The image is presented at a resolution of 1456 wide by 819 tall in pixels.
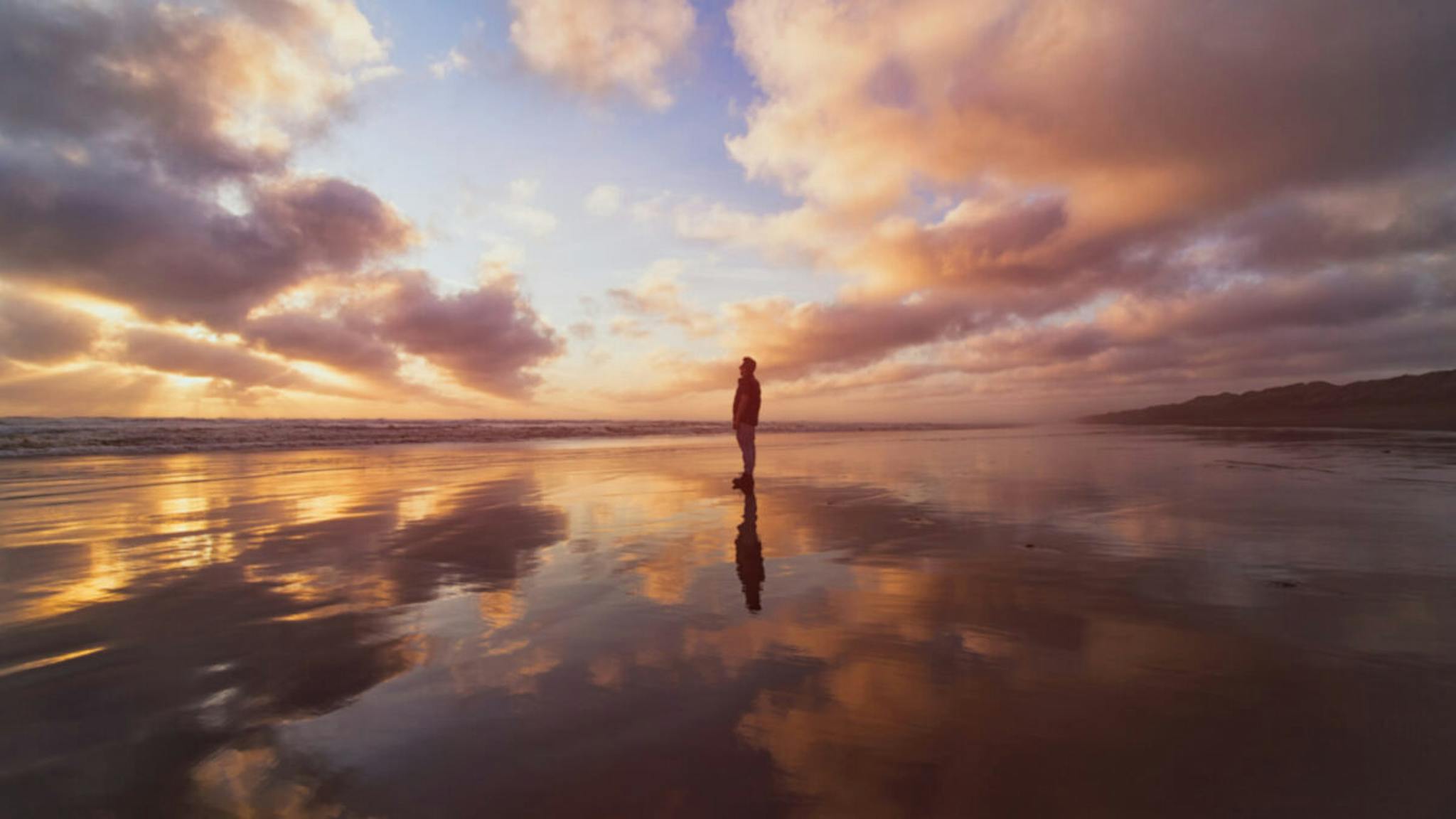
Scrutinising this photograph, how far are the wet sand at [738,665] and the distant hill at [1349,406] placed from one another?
149 ft

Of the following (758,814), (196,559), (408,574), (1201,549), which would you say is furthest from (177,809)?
(1201,549)

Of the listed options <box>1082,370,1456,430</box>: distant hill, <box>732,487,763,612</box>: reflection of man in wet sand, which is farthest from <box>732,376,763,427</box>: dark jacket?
<box>1082,370,1456,430</box>: distant hill

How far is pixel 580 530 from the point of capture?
7.20 metres

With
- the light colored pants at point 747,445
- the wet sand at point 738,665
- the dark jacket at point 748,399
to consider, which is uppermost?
the dark jacket at point 748,399

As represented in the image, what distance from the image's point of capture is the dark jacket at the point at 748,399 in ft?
40.9

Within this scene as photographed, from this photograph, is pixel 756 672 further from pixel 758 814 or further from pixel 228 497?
pixel 228 497

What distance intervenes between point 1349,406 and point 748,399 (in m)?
67.0

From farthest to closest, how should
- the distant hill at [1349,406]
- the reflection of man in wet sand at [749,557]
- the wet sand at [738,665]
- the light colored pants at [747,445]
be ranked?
the distant hill at [1349,406], the light colored pants at [747,445], the reflection of man in wet sand at [749,557], the wet sand at [738,665]

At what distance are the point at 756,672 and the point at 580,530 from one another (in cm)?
450

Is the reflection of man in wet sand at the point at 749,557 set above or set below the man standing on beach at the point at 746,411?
below

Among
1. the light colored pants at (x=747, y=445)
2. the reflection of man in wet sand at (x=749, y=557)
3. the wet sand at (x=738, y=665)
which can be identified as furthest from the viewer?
the light colored pants at (x=747, y=445)

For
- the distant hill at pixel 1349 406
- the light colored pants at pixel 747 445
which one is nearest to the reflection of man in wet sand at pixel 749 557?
the light colored pants at pixel 747 445

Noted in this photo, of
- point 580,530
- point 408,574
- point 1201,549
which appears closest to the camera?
point 408,574

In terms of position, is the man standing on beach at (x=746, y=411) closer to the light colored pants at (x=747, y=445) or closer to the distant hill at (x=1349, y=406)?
the light colored pants at (x=747, y=445)
